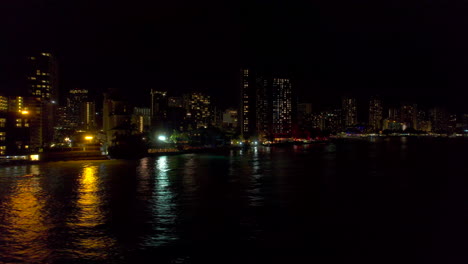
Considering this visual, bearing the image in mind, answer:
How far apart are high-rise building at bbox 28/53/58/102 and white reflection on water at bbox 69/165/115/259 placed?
7821cm

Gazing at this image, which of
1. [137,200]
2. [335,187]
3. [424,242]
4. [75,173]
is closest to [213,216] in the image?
[137,200]

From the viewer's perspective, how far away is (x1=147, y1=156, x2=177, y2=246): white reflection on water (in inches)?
516

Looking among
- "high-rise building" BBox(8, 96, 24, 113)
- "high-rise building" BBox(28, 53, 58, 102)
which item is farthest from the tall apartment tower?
"high-rise building" BBox(8, 96, 24, 113)

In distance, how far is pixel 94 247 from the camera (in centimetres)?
1205

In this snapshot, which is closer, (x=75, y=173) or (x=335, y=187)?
(x=335, y=187)

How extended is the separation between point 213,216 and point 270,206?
10.1 feet

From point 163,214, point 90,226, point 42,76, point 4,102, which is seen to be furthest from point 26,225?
point 42,76

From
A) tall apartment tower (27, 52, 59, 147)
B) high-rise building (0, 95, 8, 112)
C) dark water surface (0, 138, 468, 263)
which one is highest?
tall apartment tower (27, 52, 59, 147)

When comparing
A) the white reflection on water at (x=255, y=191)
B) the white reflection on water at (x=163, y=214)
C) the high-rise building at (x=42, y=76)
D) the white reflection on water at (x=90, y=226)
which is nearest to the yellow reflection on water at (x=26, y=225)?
the white reflection on water at (x=90, y=226)

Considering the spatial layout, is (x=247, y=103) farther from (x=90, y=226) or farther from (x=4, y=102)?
(x=90, y=226)

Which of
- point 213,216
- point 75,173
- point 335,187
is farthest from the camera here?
point 75,173

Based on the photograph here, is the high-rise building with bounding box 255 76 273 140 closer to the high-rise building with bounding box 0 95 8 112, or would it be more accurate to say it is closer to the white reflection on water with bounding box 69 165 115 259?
the high-rise building with bounding box 0 95 8 112

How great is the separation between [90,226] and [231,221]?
482cm

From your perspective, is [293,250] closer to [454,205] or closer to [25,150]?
[454,205]
